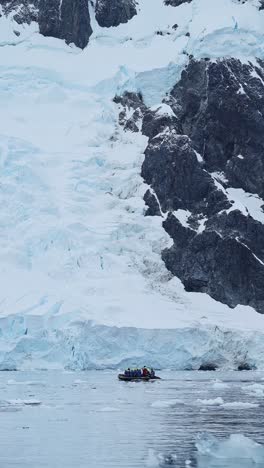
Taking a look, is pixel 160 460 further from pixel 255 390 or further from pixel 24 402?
pixel 255 390

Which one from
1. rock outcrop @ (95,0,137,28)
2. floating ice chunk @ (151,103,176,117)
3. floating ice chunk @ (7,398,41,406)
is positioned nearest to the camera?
floating ice chunk @ (7,398,41,406)

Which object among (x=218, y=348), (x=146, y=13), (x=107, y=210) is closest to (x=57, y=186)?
(x=107, y=210)

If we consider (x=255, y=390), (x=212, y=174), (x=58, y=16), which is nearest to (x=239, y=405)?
(x=255, y=390)

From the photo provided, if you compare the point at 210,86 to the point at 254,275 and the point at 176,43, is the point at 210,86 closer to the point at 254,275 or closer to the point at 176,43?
the point at 176,43

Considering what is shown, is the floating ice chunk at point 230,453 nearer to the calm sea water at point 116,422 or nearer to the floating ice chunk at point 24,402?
the calm sea water at point 116,422

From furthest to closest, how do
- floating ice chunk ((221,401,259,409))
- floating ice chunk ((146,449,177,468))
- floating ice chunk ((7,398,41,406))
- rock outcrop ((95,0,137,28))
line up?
rock outcrop ((95,0,137,28)), floating ice chunk ((7,398,41,406)), floating ice chunk ((221,401,259,409)), floating ice chunk ((146,449,177,468))

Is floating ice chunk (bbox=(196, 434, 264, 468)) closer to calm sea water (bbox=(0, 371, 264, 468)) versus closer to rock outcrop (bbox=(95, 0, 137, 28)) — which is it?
calm sea water (bbox=(0, 371, 264, 468))

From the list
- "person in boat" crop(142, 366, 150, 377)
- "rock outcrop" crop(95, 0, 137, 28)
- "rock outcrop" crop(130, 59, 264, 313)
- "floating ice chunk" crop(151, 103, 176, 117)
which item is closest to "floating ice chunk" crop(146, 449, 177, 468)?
"person in boat" crop(142, 366, 150, 377)
